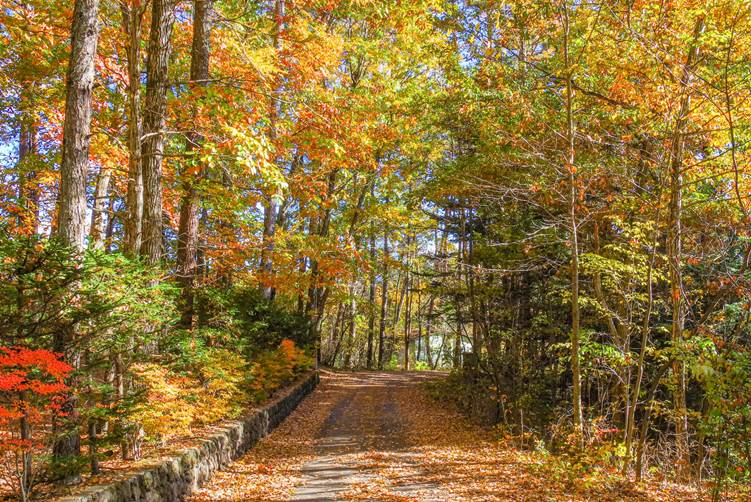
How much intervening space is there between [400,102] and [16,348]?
13.2 metres

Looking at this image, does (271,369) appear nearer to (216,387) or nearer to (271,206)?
(216,387)

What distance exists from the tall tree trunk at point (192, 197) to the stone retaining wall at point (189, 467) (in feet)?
7.61

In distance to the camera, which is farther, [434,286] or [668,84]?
[434,286]

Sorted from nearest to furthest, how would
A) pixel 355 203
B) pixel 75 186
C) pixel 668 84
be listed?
1. pixel 75 186
2. pixel 668 84
3. pixel 355 203

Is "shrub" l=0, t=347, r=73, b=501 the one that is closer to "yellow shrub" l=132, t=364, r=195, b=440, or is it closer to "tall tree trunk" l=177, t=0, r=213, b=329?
"yellow shrub" l=132, t=364, r=195, b=440

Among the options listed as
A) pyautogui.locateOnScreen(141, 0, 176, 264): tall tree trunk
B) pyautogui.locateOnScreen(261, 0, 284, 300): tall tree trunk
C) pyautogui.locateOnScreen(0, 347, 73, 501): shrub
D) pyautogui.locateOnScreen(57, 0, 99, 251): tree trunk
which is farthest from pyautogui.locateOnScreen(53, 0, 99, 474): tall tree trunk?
pyautogui.locateOnScreen(261, 0, 284, 300): tall tree trunk

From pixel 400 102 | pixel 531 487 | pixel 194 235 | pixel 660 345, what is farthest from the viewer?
pixel 400 102

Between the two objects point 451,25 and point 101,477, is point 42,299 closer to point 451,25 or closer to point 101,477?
point 101,477

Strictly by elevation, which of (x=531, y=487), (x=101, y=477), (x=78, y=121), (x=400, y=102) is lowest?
(x=531, y=487)

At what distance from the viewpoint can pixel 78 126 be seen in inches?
208

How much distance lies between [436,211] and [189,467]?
11.9m

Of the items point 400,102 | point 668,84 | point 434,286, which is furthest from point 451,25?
point 434,286

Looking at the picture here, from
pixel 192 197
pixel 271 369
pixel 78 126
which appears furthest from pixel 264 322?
pixel 78 126

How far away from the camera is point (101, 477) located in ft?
16.6
